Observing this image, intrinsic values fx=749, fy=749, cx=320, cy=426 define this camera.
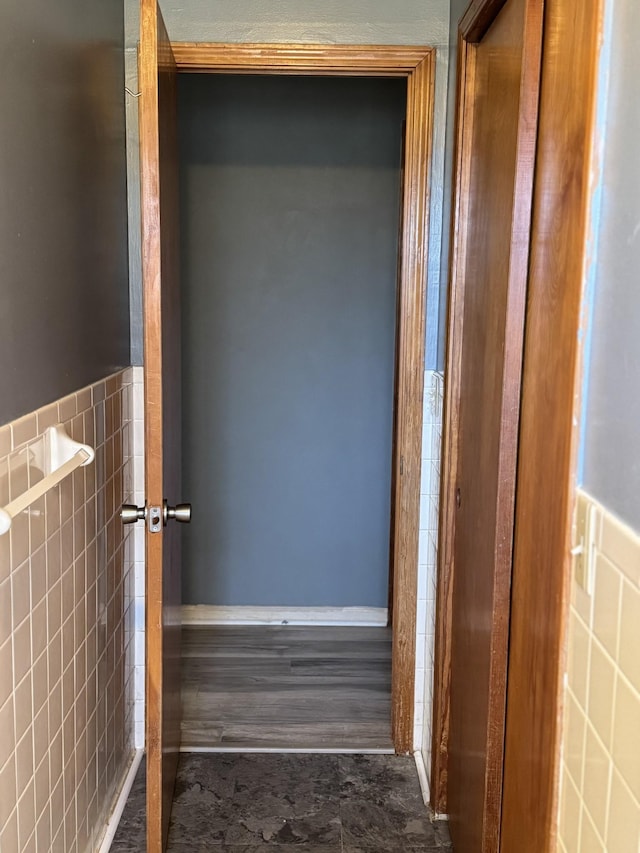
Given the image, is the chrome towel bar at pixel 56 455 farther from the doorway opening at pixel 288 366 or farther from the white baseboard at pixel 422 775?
the doorway opening at pixel 288 366

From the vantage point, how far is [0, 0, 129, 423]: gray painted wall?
1.29 metres

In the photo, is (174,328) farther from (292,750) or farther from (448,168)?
(292,750)

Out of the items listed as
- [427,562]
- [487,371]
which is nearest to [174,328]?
[487,371]

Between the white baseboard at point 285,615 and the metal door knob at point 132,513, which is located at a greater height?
the metal door knob at point 132,513

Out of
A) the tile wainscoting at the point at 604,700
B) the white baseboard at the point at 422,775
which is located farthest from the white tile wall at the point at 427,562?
the tile wainscoting at the point at 604,700

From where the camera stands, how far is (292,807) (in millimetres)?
2180

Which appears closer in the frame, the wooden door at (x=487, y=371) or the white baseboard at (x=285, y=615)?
the wooden door at (x=487, y=371)

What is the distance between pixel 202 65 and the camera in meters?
2.18

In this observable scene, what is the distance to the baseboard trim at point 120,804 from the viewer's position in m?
1.97

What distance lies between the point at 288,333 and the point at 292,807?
1.91 m

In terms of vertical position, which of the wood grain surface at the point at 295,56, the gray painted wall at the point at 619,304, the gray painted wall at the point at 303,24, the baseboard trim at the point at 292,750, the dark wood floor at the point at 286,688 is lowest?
the baseboard trim at the point at 292,750

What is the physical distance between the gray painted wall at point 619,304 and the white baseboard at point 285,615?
257 cm

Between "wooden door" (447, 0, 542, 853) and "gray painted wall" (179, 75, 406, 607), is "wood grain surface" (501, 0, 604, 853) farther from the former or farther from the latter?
"gray painted wall" (179, 75, 406, 607)

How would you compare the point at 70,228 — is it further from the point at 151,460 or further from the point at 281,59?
the point at 281,59
